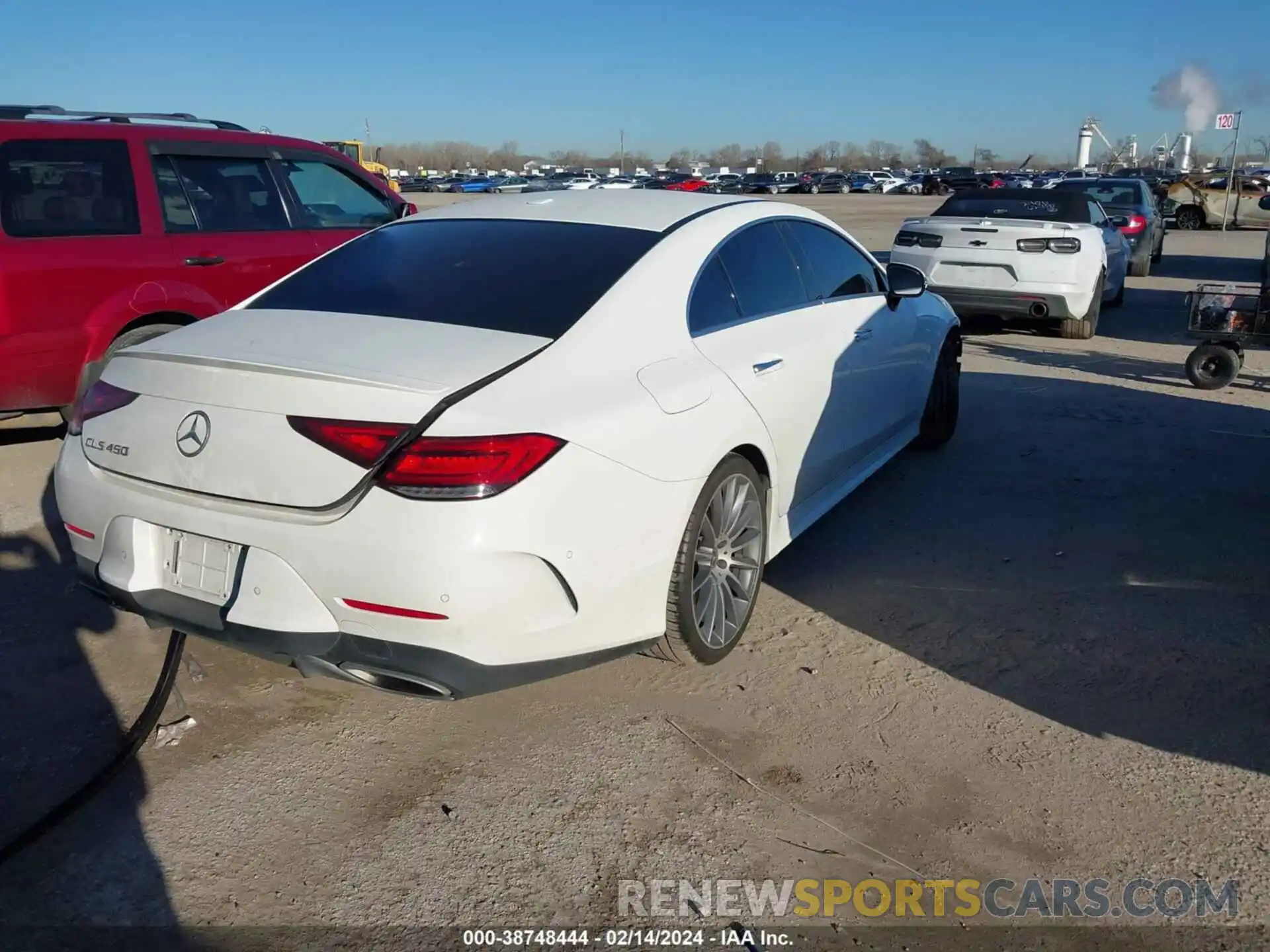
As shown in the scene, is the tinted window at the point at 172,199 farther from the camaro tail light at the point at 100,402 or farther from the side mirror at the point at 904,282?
the side mirror at the point at 904,282

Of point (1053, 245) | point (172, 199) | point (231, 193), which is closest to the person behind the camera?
point (172, 199)

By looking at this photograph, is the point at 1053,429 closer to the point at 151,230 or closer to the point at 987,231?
the point at 987,231

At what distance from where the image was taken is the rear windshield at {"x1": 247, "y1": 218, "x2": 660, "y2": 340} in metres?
3.32

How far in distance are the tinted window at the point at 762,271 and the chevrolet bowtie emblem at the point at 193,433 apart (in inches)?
76.0

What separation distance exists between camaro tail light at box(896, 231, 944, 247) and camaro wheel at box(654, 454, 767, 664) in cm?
687

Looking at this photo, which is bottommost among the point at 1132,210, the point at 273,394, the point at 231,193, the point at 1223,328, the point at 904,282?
the point at 1223,328

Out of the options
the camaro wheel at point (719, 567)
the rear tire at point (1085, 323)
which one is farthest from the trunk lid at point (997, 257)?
the camaro wheel at point (719, 567)

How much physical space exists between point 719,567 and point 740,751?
68 cm

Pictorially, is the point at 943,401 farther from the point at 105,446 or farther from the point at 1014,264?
the point at 105,446

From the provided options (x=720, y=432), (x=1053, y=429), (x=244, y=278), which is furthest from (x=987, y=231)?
(x=720, y=432)

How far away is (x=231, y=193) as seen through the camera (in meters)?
6.46

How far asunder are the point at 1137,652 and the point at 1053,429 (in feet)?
→ 11.1

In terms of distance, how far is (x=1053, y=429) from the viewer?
22.9ft

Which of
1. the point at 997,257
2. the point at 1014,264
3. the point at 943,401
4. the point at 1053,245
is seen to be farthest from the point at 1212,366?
the point at 943,401
